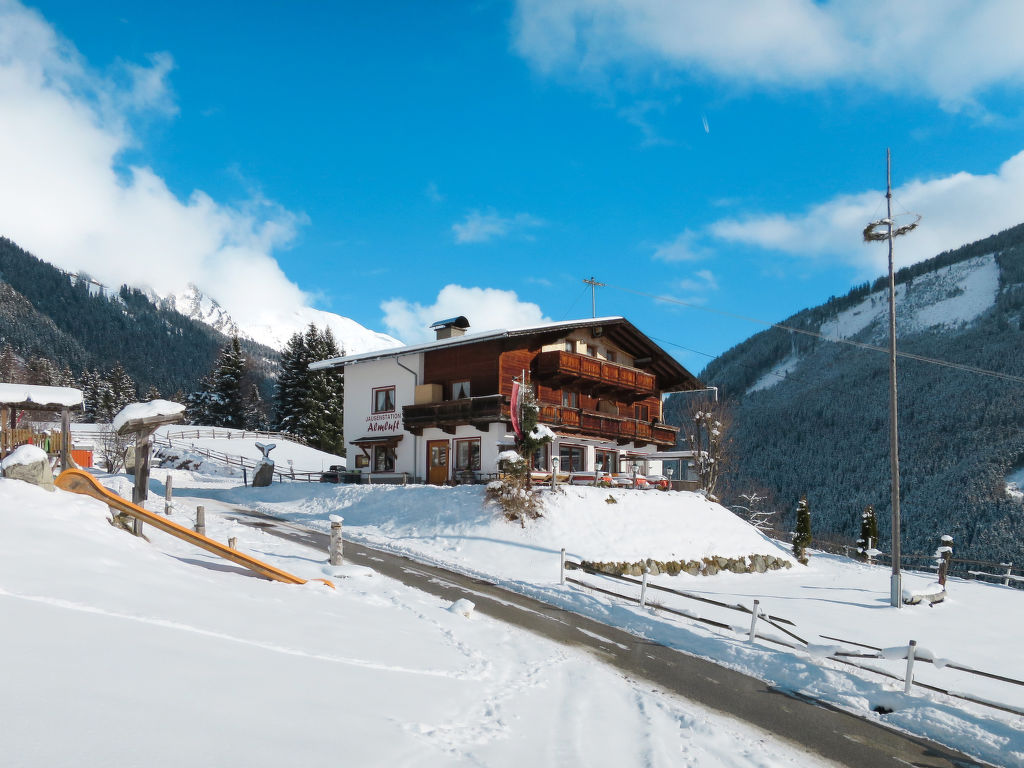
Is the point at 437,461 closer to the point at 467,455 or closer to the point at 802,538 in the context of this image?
the point at 467,455

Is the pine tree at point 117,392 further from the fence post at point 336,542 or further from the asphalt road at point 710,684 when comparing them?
the asphalt road at point 710,684

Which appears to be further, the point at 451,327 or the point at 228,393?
the point at 228,393

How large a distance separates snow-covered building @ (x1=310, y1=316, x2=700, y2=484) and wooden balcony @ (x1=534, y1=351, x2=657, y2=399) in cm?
6

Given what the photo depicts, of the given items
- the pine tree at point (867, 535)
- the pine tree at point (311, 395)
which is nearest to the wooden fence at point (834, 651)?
the pine tree at point (867, 535)

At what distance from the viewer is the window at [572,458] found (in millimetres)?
37469

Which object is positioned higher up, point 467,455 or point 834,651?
point 467,455

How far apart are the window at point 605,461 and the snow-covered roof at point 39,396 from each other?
27575 millimetres

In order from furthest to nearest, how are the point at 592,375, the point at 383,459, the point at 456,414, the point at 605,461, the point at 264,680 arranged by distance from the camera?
the point at 605,461
the point at 383,459
the point at 592,375
the point at 456,414
the point at 264,680

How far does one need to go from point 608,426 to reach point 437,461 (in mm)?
9792

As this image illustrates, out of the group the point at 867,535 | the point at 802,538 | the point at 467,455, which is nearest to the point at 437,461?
the point at 467,455

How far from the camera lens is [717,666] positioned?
498 inches

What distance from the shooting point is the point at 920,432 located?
121188mm

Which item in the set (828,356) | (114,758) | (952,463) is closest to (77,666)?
(114,758)

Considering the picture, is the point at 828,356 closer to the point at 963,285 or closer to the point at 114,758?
the point at 963,285
